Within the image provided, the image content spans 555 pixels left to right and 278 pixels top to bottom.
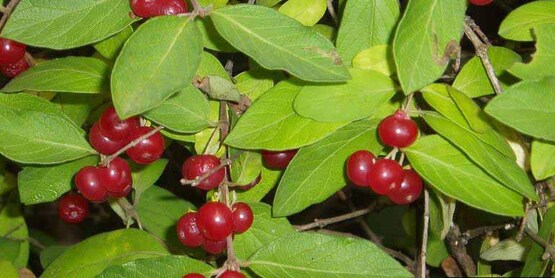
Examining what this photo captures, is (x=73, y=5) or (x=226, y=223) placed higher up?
(x=73, y=5)

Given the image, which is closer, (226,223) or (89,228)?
(226,223)

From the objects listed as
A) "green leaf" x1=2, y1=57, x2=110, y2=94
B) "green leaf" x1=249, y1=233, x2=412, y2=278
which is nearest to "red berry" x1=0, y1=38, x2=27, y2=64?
"green leaf" x1=2, y1=57, x2=110, y2=94

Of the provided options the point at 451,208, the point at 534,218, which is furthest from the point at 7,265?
the point at 534,218

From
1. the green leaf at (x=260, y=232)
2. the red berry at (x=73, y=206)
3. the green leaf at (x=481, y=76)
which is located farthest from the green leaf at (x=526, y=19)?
the red berry at (x=73, y=206)

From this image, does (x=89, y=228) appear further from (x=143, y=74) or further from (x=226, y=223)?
(x=143, y=74)

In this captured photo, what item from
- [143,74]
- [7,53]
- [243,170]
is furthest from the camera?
[7,53]

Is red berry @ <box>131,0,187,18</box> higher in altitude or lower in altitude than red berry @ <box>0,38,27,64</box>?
higher

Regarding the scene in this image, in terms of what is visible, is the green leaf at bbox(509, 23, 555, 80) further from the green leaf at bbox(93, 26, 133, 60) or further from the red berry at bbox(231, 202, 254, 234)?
the green leaf at bbox(93, 26, 133, 60)
